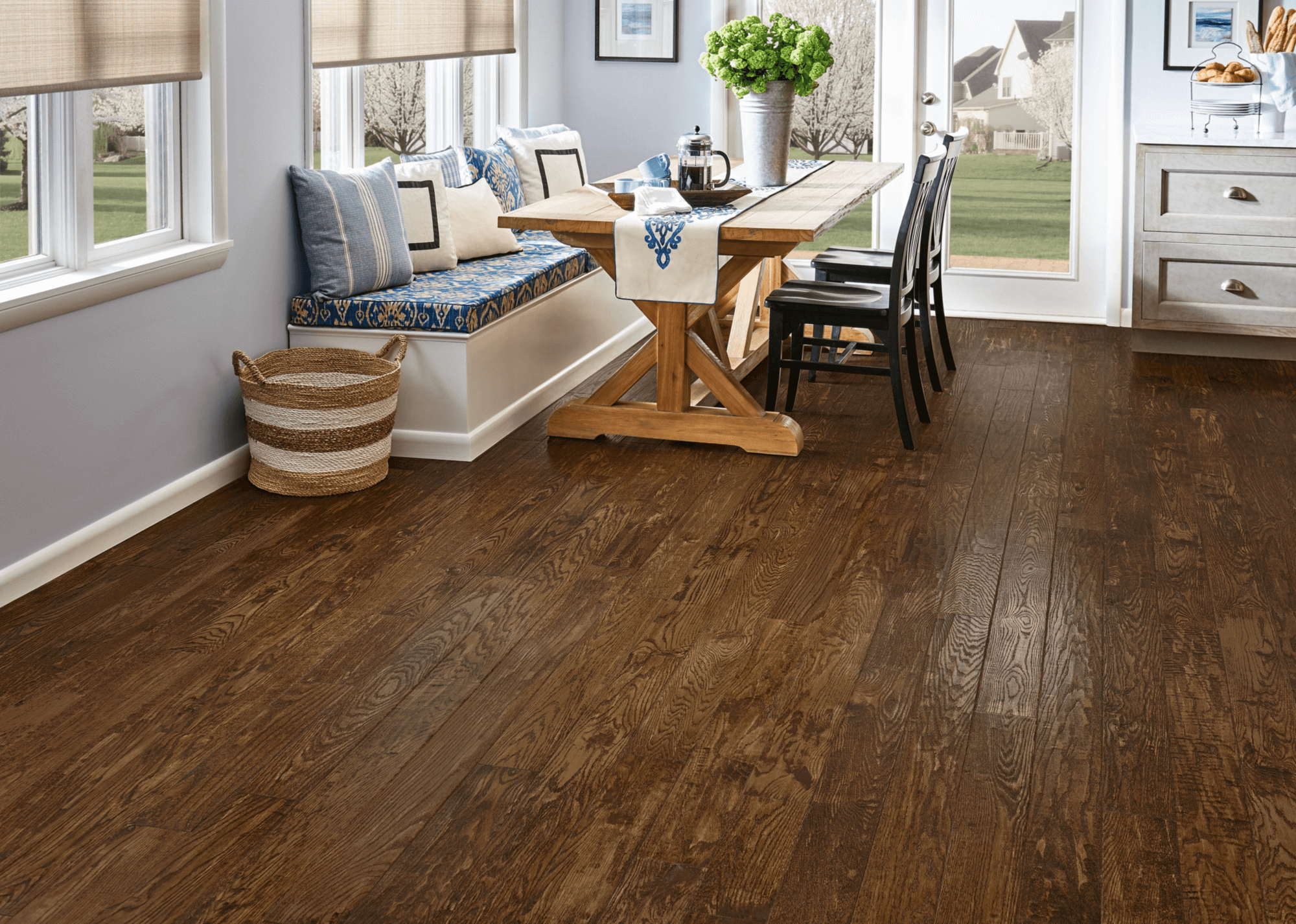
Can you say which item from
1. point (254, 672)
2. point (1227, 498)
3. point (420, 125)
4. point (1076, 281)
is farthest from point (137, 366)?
point (1076, 281)

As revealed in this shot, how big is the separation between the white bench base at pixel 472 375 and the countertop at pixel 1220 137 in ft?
7.84

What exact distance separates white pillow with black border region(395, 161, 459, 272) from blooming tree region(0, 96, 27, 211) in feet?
4.60

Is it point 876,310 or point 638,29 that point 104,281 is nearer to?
point 876,310

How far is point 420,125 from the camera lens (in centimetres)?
505

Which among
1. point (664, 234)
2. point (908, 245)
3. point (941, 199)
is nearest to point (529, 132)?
point (941, 199)

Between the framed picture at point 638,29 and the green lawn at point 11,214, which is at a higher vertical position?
the framed picture at point 638,29

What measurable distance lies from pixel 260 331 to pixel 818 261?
6.66ft

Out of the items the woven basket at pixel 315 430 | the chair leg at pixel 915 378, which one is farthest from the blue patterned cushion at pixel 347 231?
the chair leg at pixel 915 378

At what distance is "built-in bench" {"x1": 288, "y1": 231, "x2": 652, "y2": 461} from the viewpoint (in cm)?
392

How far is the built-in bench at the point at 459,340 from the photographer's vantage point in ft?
12.9

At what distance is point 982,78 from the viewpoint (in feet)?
19.3

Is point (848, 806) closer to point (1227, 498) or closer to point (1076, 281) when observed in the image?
point (1227, 498)

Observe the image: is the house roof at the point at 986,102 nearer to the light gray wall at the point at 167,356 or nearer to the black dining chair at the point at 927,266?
the black dining chair at the point at 927,266

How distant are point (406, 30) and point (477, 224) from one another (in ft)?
2.35
